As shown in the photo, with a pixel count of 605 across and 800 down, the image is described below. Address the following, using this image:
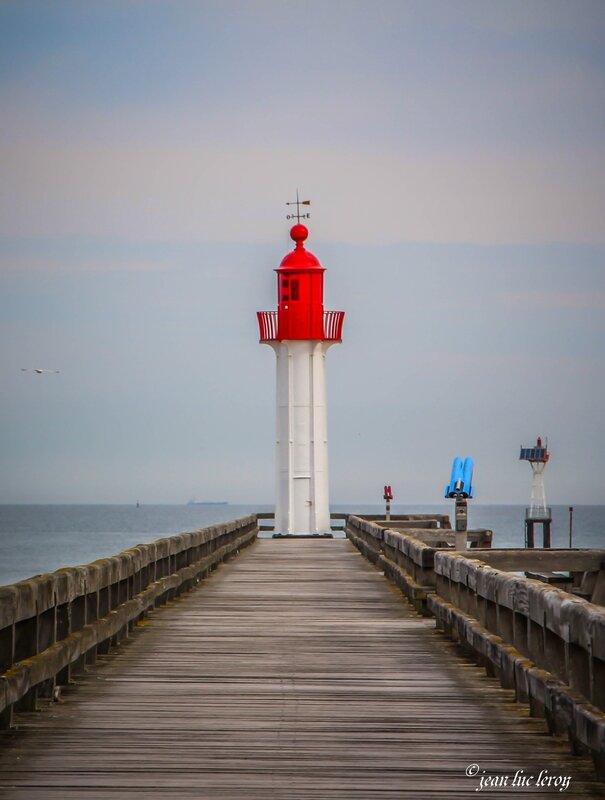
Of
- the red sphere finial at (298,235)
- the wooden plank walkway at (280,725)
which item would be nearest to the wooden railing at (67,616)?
the wooden plank walkway at (280,725)

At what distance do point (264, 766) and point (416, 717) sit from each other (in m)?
1.58

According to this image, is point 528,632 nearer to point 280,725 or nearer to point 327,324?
point 280,725

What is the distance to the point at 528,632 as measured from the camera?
7812 mm

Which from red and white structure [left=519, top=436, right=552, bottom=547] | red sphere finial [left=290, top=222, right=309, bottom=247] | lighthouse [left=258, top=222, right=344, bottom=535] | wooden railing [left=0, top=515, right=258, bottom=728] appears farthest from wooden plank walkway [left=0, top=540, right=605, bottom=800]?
red and white structure [left=519, top=436, right=552, bottom=547]

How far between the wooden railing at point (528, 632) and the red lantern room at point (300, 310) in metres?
21.5

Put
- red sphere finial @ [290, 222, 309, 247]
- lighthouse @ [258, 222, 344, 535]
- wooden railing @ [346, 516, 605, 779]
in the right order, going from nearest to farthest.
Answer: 1. wooden railing @ [346, 516, 605, 779]
2. lighthouse @ [258, 222, 344, 535]
3. red sphere finial @ [290, 222, 309, 247]

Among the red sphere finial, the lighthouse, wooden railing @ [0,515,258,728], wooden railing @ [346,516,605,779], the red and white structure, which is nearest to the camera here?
wooden railing @ [346,516,605,779]

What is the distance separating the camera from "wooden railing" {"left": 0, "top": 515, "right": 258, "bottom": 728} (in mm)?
7211

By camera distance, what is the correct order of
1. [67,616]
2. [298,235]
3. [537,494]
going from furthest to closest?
[537,494] < [298,235] < [67,616]

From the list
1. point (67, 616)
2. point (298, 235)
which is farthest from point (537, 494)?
point (67, 616)

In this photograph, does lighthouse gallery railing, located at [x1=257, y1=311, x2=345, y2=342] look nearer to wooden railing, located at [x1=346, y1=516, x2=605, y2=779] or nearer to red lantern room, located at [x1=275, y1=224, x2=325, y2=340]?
red lantern room, located at [x1=275, y1=224, x2=325, y2=340]

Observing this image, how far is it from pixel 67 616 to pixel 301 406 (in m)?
27.0

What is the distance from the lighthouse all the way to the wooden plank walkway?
22937mm

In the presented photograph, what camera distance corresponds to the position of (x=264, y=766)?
6.57 meters
